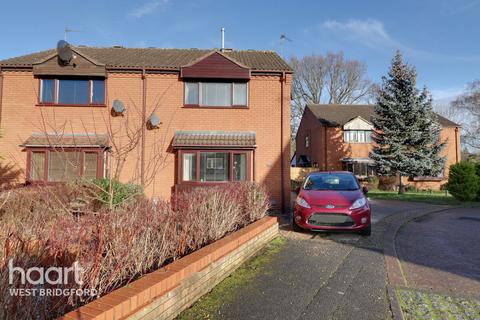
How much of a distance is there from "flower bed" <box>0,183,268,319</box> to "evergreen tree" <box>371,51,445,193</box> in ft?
62.0

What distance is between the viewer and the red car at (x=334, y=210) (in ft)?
23.7

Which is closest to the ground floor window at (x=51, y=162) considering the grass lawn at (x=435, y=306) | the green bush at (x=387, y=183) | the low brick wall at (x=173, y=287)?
the low brick wall at (x=173, y=287)

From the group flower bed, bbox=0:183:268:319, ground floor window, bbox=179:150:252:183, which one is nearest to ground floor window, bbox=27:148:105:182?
ground floor window, bbox=179:150:252:183

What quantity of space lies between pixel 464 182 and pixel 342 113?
14.7 meters

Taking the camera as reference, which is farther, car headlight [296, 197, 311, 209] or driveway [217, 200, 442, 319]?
car headlight [296, 197, 311, 209]

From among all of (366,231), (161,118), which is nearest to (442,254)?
(366,231)

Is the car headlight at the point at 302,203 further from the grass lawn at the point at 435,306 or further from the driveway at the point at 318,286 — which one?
the grass lawn at the point at 435,306

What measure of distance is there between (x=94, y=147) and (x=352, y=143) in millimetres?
21384

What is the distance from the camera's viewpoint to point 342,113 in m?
29.1

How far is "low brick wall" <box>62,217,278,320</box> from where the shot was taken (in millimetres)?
2545

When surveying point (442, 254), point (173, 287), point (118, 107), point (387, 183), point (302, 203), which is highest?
point (118, 107)

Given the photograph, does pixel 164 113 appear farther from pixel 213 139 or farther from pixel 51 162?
pixel 51 162

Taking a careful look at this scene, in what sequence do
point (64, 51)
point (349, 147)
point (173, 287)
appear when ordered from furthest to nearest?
point (349, 147) < point (64, 51) < point (173, 287)

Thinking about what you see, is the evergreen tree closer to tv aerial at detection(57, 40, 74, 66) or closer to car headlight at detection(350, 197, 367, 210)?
car headlight at detection(350, 197, 367, 210)
